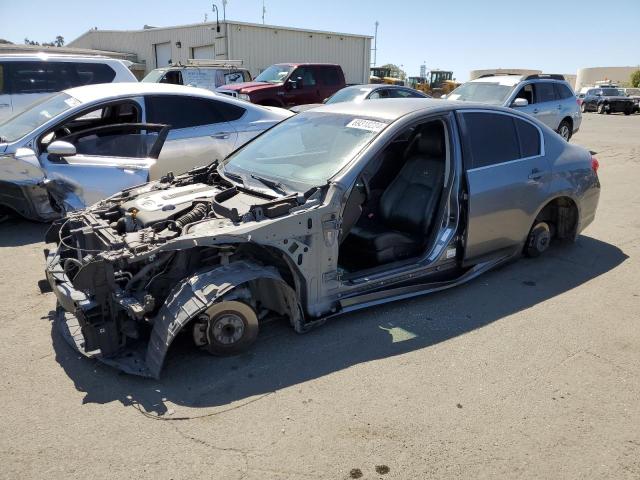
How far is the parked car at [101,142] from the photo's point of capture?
17.9 feet

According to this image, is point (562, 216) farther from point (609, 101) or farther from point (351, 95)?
point (609, 101)

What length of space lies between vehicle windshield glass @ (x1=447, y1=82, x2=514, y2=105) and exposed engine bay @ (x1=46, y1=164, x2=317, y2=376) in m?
8.80

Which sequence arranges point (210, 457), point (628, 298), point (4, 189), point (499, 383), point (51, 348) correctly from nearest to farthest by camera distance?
1. point (210, 457)
2. point (499, 383)
3. point (51, 348)
4. point (628, 298)
5. point (4, 189)

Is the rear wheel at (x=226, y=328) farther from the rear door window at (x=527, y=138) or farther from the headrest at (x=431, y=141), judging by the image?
the rear door window at (x=527, y=138)

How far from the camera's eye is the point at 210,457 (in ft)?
8.37

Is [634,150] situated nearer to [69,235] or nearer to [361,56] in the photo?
[69,235]

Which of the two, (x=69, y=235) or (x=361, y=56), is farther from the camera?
(x=361, y=56)

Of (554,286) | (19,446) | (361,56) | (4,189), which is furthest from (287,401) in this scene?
(361,56)

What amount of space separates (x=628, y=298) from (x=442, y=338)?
6.47 feet

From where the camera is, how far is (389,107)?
167 inches

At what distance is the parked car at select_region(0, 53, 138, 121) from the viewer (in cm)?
945

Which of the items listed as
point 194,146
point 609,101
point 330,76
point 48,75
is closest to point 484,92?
point 330,76

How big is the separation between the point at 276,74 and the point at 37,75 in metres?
7.60

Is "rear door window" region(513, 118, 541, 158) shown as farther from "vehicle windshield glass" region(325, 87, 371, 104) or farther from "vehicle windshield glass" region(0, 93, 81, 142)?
"vehicle windshield glass" region(325, 87, 371, 104)
